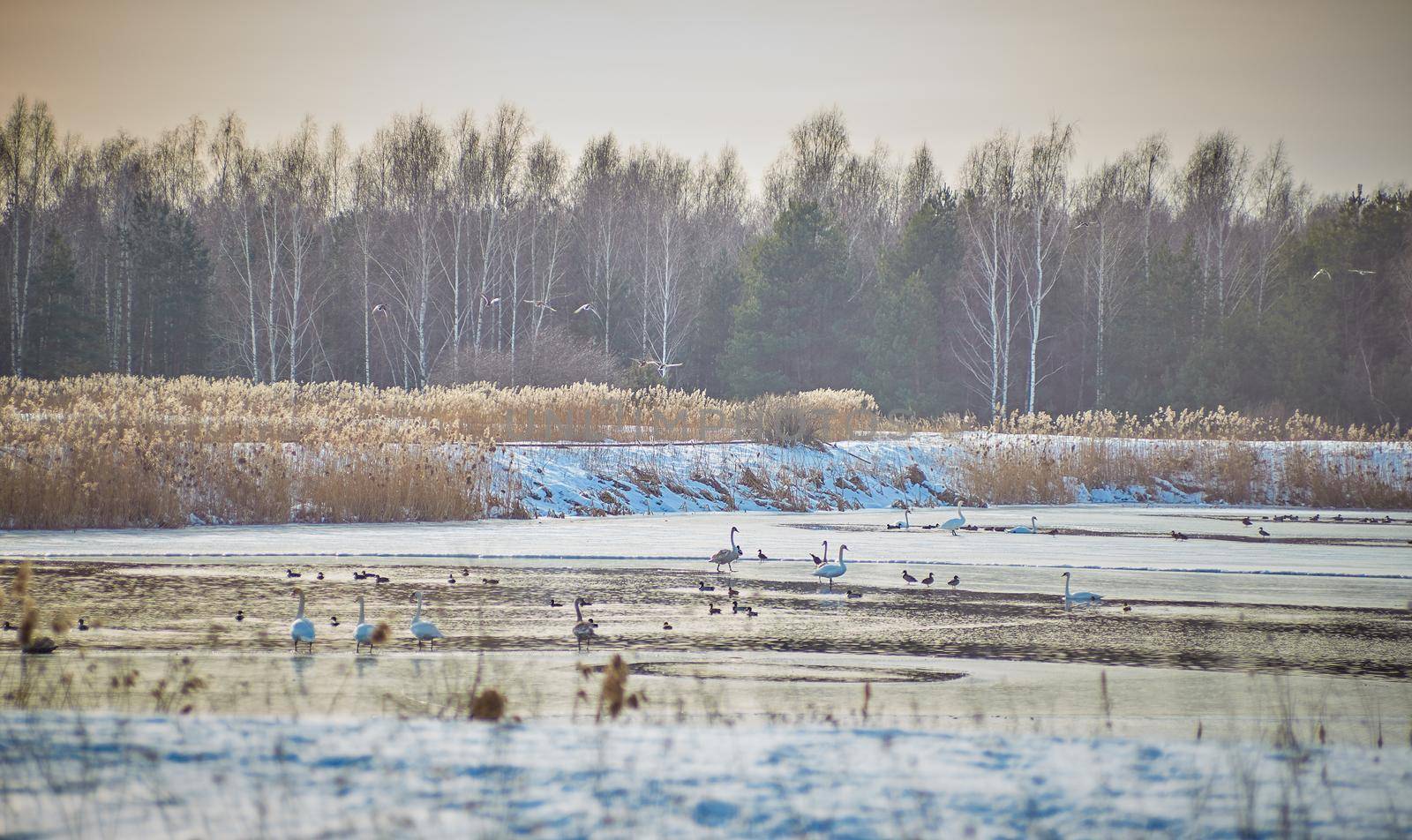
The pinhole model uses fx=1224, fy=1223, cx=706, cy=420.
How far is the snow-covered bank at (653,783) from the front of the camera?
13.3 ft

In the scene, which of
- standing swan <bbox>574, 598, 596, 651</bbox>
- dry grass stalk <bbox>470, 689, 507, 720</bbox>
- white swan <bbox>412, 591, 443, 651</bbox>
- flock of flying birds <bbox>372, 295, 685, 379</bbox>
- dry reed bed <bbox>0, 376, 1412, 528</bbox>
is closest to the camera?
dry grass stalk <bbox>470, 689, 507, 720</bbox>

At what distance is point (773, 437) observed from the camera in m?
26.5

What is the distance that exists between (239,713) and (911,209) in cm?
5800

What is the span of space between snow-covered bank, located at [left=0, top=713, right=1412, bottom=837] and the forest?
104ft

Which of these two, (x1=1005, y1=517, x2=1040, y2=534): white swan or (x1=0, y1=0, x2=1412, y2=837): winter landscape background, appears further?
(x1=1005, y1=517, x2=1040, y2=534): white swan

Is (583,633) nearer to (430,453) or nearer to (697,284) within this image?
(430,453)

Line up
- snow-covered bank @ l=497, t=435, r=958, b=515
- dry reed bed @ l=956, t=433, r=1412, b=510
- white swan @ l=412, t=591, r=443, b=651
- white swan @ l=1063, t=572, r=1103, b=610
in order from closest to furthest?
white swan @ l=412, t=591, r=443, b=651 < white swan @ l=1063, t=572, r=1103, b=610 < snow-covered bank @ l=497, t=435, r=958, b=515 < dry reed bed @ l=956, t=433, r=1412, b=510

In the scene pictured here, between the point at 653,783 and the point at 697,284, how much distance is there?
49.2 meters

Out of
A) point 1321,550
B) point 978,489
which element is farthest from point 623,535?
point 978,489

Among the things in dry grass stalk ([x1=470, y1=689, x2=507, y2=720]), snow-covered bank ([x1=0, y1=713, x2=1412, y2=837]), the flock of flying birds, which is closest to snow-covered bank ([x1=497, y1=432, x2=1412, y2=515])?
the flock of flying birds

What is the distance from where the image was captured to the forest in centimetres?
3962

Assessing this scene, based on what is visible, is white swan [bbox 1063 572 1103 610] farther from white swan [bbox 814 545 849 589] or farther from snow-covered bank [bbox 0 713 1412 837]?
snow-covered bank [bbox 0 713 1412 837]

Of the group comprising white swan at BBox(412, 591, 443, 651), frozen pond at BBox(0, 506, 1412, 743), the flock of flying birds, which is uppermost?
the flock of flying birds

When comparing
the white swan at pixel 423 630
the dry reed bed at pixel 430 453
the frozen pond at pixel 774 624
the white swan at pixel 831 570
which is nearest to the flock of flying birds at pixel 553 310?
the dry reed bed at pixel 430 453
